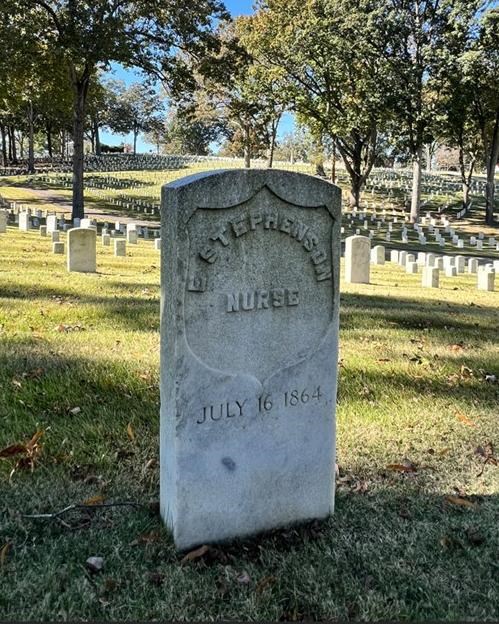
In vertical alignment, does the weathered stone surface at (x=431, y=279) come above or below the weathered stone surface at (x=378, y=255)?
below

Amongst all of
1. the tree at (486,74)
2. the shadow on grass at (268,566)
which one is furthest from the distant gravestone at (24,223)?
the tree at (486,74)

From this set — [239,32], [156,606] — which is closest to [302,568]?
[156,606]

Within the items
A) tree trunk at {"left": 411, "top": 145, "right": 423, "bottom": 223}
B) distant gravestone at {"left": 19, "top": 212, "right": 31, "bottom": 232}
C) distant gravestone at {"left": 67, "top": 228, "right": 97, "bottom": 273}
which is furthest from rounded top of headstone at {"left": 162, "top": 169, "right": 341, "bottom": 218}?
tree trunk at {"left": 411, "top": 145, "right": 423, "bottom": 223}

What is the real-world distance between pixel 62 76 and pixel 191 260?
26681 mm

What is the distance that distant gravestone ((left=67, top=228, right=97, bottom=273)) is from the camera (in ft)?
35.4

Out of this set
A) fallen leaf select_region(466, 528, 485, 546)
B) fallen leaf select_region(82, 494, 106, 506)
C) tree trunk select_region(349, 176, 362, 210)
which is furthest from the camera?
tree trunk select_region(349, 176, 362, 210)

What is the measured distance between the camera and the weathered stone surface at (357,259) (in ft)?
39.9

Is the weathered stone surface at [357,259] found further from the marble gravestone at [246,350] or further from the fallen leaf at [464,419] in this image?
the marble gravestone at [246,350]

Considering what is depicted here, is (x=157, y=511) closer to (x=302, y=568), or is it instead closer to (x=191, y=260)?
(x=302, y=568)

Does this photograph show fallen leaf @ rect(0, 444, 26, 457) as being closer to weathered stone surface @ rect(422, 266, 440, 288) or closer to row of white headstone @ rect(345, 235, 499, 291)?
row of white headstone @ rect(345, 235, 499, 291)

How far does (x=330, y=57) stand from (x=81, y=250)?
84.4ft

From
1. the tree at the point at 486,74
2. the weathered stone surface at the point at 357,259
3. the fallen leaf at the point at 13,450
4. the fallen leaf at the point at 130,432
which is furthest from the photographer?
the tree at the point at 486,74

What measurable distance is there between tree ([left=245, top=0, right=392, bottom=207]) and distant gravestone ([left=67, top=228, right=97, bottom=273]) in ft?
80.6

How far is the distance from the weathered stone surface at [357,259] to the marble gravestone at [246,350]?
362 inches
